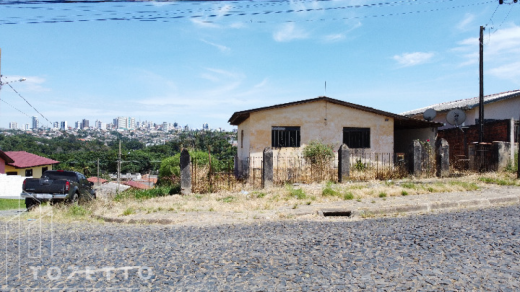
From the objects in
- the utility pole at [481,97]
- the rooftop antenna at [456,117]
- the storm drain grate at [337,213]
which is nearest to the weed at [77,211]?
the storm drain grate at [337,213]

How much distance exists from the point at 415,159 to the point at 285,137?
224 inches

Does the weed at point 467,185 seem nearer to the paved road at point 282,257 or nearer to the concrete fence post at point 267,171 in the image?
the paved road at point 282,257

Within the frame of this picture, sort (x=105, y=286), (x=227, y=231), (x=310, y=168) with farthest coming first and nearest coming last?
(x=310, y=168)
(x=227, y=231)
(x=105, y=286)

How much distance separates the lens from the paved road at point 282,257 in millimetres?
3760

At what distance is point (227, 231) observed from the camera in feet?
21.3

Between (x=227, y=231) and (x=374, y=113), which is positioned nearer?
(x=227, y=231)

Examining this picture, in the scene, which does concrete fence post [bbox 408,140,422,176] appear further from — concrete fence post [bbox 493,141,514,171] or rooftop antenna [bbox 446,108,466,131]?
rooftop antenna [bbox 446,108,466,131]

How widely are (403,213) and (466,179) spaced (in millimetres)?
6214

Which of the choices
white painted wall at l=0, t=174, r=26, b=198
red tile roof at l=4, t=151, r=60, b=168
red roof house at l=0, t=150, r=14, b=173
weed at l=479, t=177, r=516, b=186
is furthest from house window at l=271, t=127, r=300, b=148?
red tile roof at l=4, t=151, r=60, b=168

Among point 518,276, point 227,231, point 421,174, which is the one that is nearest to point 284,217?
point 227,231

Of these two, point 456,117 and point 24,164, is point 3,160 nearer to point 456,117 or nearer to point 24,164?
point 24,164

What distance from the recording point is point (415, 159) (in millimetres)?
13883

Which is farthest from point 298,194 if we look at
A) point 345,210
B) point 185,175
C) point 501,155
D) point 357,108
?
point 501,155

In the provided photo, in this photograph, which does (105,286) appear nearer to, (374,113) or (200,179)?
(200,179)
